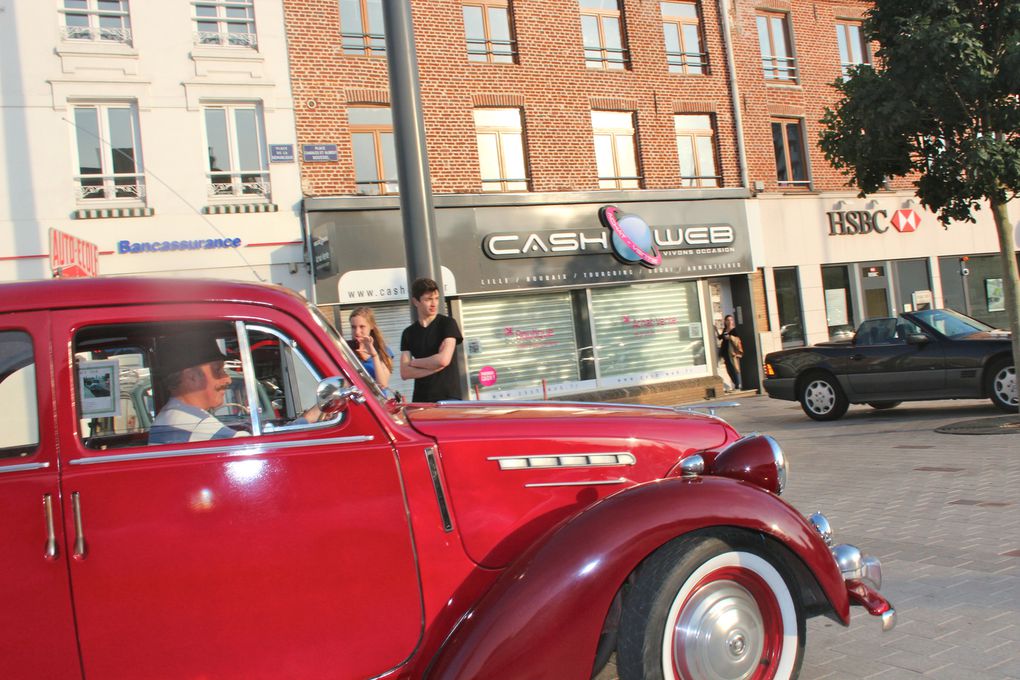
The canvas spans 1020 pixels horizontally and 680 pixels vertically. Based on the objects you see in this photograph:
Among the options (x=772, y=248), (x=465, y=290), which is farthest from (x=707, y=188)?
(x=465, y=290)

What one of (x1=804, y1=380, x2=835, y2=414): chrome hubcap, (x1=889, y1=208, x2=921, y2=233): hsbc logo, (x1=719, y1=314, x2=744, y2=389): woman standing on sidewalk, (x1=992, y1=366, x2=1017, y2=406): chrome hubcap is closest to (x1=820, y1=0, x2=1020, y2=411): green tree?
(x1=992, y1=366, x2=1017, y2=406): chrome hubcap

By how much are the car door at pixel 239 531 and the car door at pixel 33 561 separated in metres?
0.04

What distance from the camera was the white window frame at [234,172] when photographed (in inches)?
563

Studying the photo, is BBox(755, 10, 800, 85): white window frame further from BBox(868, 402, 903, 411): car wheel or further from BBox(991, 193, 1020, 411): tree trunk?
BBox(991, 193, 1020, 411): tree trunk

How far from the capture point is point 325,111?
1513 cm

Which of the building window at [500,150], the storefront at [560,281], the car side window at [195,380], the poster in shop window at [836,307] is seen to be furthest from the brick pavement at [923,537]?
the poster in shop window at [836,307]

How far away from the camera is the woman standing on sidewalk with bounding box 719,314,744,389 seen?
725 inches

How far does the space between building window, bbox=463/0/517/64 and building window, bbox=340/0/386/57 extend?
76.4 inches

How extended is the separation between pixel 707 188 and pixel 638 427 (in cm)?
1643

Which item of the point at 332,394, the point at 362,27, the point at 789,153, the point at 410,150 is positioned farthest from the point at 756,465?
the point at 789,153

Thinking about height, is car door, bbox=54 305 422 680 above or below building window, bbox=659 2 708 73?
below

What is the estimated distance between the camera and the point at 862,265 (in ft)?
67.3

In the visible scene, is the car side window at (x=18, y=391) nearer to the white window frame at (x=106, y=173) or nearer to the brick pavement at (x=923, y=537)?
the brick pavement at (x=923, y=537)

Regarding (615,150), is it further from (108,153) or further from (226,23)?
(108,153)
